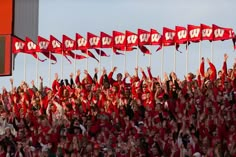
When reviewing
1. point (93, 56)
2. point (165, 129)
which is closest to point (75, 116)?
point (165, 129)

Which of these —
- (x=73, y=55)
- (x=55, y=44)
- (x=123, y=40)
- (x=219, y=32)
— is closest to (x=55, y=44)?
(x=55, y=44)

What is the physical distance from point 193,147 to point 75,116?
7.29m

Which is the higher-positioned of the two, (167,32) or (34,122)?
(167,32)

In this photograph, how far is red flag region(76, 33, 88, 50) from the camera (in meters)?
38.2

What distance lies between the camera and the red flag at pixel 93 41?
37625 mm

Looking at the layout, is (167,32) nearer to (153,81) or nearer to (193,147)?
(153,81)

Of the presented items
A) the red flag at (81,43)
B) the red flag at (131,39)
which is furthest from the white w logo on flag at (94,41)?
the red flag at (131,39)

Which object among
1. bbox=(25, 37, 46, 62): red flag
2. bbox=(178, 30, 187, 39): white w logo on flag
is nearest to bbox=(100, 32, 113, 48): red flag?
→ bbox=(25, 37, 46, 62): red flag

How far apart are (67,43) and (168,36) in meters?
6.20

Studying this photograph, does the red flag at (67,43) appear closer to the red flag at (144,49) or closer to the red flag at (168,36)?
the red flag at (144,49)

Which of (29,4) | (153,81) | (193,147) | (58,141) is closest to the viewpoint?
(193,147)

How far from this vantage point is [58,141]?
2734 centimetres

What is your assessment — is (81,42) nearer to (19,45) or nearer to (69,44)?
(69,44)

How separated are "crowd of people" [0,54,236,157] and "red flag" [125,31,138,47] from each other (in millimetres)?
3474
